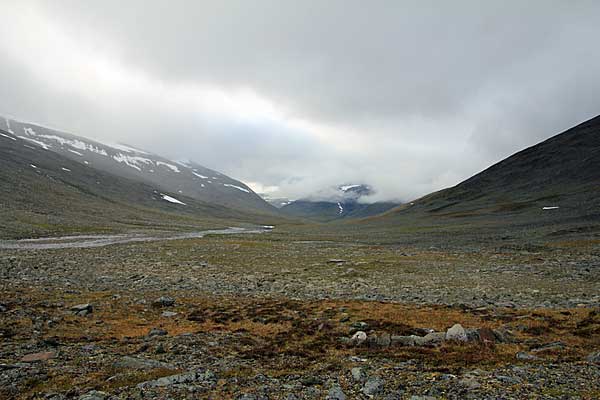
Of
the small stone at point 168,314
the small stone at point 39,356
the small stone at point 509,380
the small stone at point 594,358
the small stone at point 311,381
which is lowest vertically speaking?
the small stone at point 168,314

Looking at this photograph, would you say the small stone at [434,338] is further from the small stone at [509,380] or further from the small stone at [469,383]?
the small stone at [469,383]

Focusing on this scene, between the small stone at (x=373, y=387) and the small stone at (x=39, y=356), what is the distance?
1064 centimetres

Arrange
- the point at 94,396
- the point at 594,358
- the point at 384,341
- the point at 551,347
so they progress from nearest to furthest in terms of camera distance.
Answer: the point at 94,396
the point at 594,358
the point at 551,347
the point at 384,341

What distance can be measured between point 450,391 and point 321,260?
3609 centimetres

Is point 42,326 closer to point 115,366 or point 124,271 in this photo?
point 115,366

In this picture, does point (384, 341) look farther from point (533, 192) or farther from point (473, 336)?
point (533, 192)

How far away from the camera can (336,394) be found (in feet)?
31.0

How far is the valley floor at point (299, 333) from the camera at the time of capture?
32.7 feet

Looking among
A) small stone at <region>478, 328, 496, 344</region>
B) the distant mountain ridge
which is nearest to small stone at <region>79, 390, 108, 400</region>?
small stone at <region>478, 328, 496, 344</region>

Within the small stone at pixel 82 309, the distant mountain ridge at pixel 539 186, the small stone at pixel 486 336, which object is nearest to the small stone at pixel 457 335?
the small stone at pixel 486 336

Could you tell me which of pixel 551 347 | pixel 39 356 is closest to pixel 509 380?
pixel 551 347

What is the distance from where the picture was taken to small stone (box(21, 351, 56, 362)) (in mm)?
11945

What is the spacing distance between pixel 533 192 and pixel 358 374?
164 m

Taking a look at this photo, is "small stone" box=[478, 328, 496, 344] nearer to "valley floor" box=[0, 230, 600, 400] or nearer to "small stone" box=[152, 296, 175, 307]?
"valley floor" box=[0, 230, 600, 400]
